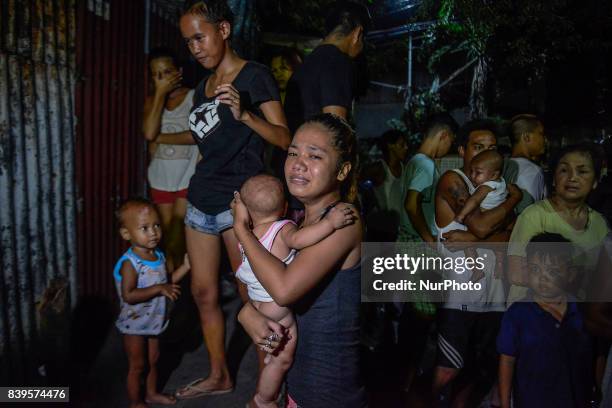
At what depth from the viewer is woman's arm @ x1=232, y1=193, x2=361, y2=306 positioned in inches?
63.6

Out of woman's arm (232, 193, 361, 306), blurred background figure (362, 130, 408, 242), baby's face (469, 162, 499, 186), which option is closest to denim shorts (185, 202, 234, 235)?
woman's arm (232, 193, 361, 306)

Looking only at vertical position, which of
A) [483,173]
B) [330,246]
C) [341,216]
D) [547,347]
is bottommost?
[547,347]

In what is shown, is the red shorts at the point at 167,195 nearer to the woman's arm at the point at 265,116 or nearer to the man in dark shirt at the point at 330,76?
the man in dark shirt at the point at 330,76

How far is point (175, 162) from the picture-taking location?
3.93 m

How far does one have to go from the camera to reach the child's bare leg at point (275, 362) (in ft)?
6.08

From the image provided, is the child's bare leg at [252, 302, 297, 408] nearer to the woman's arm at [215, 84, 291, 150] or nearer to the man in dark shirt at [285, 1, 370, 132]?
the woman's arm at [215, 84, 291, 150]

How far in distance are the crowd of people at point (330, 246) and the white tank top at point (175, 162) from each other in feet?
1.08

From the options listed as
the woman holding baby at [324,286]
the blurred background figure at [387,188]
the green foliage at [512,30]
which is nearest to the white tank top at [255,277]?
the woman holding baby at [324,286]

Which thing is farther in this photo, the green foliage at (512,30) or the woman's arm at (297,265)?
the green foliage at (512,30)

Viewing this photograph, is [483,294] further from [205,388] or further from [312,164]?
[205,388]

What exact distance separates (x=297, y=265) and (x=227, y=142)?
3.73 ft

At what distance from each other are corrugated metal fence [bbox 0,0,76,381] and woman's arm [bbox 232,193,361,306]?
203 cm

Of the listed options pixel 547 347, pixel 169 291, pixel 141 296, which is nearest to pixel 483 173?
pixel 547 347

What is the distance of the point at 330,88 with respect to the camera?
262 centimetres
